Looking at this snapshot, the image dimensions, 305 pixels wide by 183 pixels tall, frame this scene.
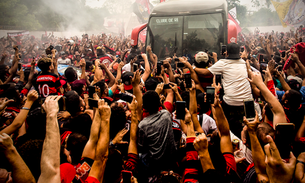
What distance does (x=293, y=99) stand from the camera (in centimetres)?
241

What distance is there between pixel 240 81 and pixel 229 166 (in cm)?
177

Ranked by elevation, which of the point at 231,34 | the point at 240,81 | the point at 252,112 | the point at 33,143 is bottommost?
the point at 33,143

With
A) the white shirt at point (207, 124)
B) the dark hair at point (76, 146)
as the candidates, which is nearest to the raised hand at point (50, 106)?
the dark hair at point (76, 146)

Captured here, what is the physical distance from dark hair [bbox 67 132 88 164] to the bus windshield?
211 inches

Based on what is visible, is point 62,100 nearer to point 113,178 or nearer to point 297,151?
point 113,178

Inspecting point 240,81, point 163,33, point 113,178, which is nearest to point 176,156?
point 113,178

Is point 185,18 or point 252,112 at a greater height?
point 185,18

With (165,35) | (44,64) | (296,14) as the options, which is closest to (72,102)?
(44,64)

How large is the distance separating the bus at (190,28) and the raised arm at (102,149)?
17.2ft

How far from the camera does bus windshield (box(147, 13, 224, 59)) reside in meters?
6.55

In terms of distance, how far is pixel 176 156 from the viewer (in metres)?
1.88

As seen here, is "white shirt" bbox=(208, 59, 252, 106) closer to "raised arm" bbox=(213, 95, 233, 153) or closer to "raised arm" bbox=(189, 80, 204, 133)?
"raised arm" bbox=(189, 80, 204, 133)

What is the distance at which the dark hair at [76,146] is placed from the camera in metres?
1.90

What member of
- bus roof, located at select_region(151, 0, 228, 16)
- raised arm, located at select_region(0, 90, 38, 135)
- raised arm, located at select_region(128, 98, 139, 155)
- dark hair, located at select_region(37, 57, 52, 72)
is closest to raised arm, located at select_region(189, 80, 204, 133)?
raised arm, located at select_region(128, 98, 139, 155)
